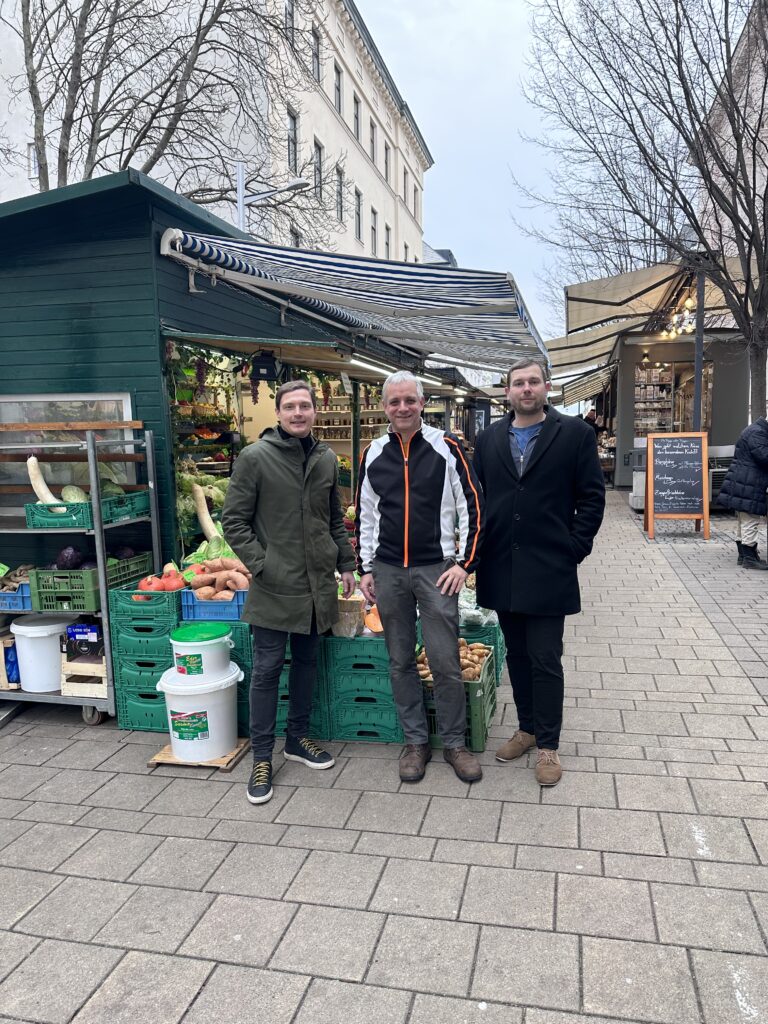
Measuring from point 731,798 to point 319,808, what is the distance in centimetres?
189

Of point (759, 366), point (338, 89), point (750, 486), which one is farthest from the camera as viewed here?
point (338, 89)

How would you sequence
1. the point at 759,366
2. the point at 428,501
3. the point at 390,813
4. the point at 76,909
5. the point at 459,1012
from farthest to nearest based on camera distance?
the point at 759,366 < the point at 428,501 < the point at 390,813 < the point at 76,909 < the point at 459,1012

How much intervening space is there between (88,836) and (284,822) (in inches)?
33.7

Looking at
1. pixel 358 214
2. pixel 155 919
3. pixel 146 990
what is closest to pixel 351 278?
pixel 155 919

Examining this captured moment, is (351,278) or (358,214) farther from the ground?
(358,214)

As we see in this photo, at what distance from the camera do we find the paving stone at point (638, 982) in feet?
6.97

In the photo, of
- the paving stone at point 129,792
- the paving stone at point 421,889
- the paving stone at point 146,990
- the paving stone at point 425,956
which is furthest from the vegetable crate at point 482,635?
the paving stone at point 146,990

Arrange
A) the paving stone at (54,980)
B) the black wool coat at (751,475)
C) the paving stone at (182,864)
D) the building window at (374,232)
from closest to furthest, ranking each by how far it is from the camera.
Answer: the paving stone at (54,980) → the paving stone at (182,864) → the black wool coat at (751,475) → the building window at (374,232)

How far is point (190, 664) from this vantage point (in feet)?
12.3

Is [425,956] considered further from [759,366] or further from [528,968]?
[759,366]

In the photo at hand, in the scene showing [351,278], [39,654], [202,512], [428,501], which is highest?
[351,278]

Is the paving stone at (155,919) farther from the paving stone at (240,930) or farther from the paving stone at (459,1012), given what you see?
the paving stone at (459,1012)

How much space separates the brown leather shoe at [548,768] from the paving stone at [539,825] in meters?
0.19

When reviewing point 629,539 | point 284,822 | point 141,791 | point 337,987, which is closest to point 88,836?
point 141,791
